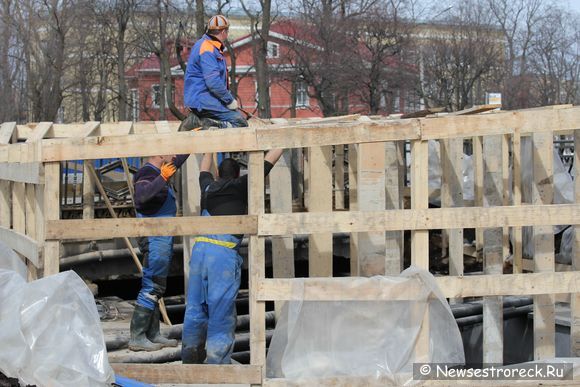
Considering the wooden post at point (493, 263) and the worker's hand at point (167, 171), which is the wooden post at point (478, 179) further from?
the worker's hand at point (167, 171)

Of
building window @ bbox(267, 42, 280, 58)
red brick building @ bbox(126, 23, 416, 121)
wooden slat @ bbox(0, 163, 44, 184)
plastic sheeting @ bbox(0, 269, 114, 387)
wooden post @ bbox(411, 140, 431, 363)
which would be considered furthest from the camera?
red brick building @ bbox(126, 23, 416, 121)

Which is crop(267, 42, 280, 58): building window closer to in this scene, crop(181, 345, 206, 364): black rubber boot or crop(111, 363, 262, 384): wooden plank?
crop(181, 345, 206, 364): black rubber boot

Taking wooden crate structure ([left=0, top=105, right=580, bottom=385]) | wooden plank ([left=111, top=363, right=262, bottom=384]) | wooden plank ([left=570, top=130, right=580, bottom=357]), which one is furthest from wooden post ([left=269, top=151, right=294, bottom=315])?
wooden plank ([left=570, top=130, right=580, bottom=357])

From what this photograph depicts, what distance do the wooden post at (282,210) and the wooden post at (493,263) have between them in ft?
4.90

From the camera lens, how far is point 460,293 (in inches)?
199

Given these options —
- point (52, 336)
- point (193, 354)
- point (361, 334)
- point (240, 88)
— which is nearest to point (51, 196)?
point (52, 336)

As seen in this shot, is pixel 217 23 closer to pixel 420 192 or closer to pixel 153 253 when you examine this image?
pixel 153 253

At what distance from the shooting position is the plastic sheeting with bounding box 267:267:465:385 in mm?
4969

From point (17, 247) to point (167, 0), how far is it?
26.5m

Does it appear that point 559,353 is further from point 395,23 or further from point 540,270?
point 395,23

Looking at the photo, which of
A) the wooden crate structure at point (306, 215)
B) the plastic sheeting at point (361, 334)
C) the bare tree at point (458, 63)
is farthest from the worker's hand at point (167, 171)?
the bare tree at point (458, 63)

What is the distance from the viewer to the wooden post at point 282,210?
21.7 feet

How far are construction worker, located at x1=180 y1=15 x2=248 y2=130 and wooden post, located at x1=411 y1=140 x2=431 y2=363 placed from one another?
7.47 ft

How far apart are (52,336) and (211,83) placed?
10.3 feet
